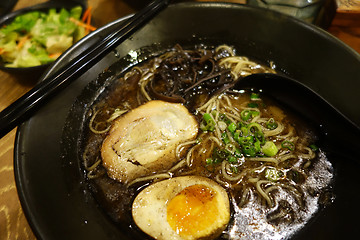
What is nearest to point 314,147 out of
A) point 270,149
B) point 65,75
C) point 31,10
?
point 270,149

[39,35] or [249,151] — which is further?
[39,35]

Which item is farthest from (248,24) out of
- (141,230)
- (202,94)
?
(141,230)

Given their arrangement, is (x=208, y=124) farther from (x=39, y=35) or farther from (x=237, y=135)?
(x=39, y=35)

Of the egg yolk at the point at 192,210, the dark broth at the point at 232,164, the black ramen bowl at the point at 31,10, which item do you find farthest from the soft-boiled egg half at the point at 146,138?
the black ramen bowl at the point at 31,10

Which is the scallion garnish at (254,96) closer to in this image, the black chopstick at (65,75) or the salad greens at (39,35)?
the black chopstick at (65,75)

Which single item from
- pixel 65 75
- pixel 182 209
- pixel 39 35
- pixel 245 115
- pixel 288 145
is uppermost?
pixel 65 75

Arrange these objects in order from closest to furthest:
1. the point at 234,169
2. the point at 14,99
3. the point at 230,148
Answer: the point at 234,169
the point at 230,148
the point at 14,99

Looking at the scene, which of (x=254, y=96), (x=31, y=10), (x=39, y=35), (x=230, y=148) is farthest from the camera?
(x=31, y=10)
